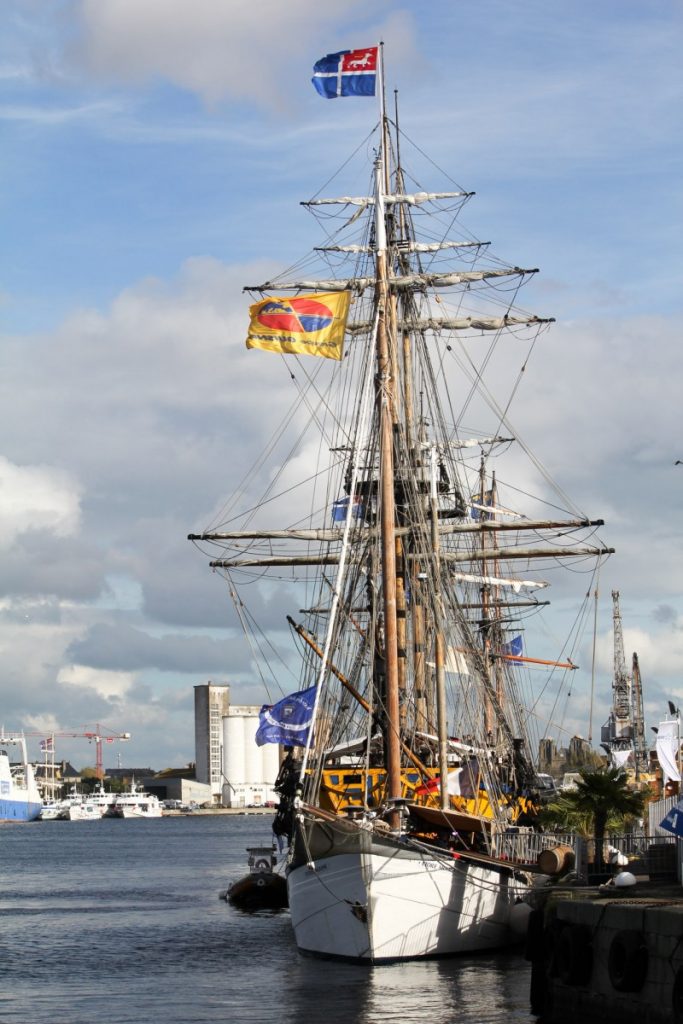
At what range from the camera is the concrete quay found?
30.6 metres

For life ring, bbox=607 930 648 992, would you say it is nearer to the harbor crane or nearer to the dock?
the dock

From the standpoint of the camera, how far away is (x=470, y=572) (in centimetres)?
8950

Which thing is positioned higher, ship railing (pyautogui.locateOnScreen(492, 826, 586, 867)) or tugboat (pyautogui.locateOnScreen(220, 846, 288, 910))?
ship railing (pyautogui.locateOnScreen(492, 826, 586, 867))

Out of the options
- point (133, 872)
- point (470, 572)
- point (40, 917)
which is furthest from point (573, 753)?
point (40, 917)

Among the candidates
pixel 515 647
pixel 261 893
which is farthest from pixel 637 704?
pixel 261 893

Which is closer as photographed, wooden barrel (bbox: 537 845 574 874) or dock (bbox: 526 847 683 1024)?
dock (bbox: 526 847 683 1024)

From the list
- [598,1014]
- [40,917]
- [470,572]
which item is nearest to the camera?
[598,1014]

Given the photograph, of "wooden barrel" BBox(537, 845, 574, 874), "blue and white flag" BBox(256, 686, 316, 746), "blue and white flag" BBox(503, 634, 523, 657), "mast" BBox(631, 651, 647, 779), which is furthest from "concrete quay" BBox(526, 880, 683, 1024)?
"mast" BBox(631, 651, 647, 779)

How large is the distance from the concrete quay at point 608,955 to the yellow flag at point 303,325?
57.9 feet

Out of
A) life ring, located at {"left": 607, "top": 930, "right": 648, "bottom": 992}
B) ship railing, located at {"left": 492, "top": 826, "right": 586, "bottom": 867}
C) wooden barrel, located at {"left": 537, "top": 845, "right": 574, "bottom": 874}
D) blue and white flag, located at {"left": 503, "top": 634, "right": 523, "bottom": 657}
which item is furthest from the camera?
blue and white flag, located at {"left": 503, "top": 634, "right": 523, "bottom": 657}

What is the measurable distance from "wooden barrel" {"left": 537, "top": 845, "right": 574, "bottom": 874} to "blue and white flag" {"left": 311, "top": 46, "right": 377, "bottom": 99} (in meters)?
23.2

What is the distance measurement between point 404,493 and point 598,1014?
88.2 ft

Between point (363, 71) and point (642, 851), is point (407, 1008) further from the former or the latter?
point (363, 71)

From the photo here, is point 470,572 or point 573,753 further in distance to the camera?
point 573,753
